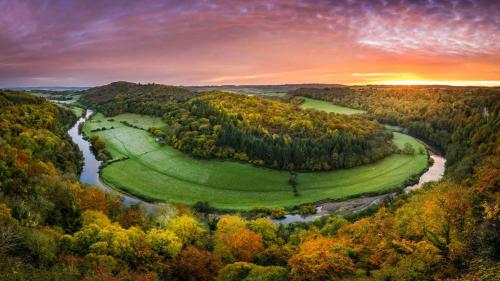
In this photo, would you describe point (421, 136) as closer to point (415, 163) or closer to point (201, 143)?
point (415, 163)

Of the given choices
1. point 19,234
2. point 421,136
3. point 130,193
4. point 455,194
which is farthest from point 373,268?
point 421,136

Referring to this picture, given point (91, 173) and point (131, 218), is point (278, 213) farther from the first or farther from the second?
point (91, 173)

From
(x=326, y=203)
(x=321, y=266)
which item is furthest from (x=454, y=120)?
(x=321, y=266)

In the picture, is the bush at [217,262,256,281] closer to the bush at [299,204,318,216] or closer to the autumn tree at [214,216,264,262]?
the autumn tree at [214,216,264,262]

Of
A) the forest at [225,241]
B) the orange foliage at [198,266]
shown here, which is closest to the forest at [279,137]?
the forest at [225,241]

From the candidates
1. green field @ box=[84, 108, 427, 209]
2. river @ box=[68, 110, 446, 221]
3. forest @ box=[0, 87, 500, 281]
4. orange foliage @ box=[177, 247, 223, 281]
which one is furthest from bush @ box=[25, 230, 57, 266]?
green field @ box=[84, 108, 427, 209]

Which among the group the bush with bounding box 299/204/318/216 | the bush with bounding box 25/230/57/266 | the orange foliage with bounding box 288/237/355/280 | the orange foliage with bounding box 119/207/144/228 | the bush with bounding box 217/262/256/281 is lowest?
the bush with bounding box 299/204/318/216

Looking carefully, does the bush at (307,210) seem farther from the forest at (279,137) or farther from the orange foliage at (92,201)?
the orange foliage at (92,201)
